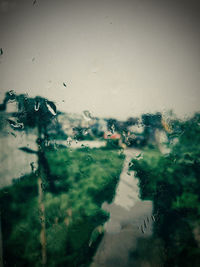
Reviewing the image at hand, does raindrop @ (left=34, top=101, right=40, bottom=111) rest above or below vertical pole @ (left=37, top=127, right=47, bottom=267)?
above

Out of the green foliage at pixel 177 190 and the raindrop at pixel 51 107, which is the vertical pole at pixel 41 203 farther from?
the green foliage at pixel 177 190

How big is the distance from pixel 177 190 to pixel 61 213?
1050mm

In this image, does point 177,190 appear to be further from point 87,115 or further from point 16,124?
point 16,124

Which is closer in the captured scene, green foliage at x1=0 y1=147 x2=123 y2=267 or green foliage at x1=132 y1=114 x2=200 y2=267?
green foliage at x1=132 y1=114 x2=200 y2=267

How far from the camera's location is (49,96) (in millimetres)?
1153

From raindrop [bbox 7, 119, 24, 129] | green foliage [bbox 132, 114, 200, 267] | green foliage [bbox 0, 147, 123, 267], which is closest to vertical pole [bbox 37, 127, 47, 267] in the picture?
green foliage [bbox 0, 147, 123, 267]

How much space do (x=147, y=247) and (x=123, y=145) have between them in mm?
821

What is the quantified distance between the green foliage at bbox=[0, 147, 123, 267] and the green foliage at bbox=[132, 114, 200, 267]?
0.30 meters

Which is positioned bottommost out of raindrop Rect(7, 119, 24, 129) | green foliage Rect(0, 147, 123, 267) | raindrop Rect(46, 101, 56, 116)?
green foliage Rect(0, 147, 123, 267)

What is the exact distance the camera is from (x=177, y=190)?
136 cm

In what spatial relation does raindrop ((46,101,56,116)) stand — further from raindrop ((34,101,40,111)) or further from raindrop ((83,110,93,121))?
raindrop ((83,110,93,121))

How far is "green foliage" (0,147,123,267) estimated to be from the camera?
137cm

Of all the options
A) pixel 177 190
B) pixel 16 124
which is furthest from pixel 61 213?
pixel 177 190

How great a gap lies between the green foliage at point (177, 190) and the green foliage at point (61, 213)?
A: 0.99 feet
